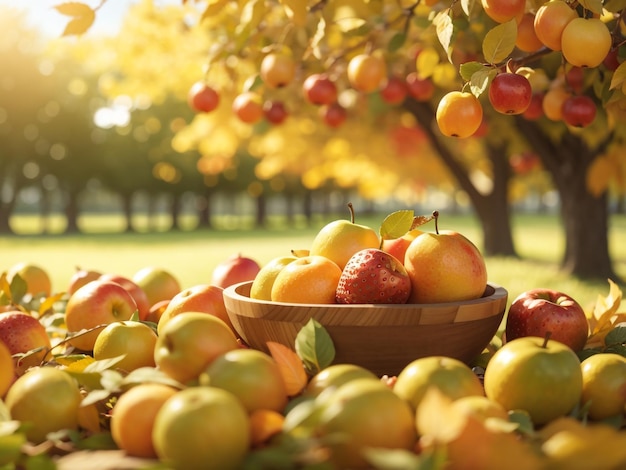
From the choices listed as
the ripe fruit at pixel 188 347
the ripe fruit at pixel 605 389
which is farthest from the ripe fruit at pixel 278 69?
the ripe fruit at pixel 605 389

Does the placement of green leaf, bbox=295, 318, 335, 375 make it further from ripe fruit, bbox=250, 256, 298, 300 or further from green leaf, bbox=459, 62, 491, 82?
green leaf, bbox=459, 62, 491, 82

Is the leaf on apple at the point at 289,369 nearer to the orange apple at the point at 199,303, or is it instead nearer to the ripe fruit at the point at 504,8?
the orange apple at the point at 199,303

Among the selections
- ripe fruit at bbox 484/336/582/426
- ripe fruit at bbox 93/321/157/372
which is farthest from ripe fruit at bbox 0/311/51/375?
ripe fruit at bbox 484/336/582/426

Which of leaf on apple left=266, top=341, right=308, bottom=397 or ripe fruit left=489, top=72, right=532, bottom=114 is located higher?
ripe fruit left=489, top=72, right=532, bottom=114

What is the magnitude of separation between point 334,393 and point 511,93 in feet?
4.28

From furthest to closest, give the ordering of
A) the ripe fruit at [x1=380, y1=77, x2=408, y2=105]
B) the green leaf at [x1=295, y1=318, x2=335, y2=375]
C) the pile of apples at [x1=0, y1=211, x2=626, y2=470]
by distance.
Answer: the ripe fruit at [x1=380, y1=77, x2=408, y2=105], the green leaf at [x1=295, y1=318, x2=335, y2=375], the pile of apples at [x1=0, y1=211, x2=626, y2=470]

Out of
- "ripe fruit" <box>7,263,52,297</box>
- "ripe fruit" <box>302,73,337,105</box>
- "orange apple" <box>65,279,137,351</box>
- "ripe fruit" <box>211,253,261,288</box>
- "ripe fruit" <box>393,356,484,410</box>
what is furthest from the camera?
"ripe fruit" <box>302,73,337,105</box>

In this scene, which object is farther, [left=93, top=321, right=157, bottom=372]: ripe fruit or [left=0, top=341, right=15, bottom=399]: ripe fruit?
[left=93, top=321, right=157, bottom=372]: ripe fruit

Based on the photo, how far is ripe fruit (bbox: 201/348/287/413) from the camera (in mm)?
1545

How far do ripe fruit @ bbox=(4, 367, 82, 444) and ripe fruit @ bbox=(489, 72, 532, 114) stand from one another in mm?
1598

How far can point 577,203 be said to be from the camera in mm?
9453

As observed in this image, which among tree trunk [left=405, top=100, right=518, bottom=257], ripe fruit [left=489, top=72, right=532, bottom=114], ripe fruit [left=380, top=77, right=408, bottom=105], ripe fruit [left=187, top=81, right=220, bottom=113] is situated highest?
ripe fruit [left=380, top=77, right=408, bottom=105]

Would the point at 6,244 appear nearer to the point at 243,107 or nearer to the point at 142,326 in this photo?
the point at 243,107

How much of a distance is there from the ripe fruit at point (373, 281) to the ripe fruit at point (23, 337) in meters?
1.07
